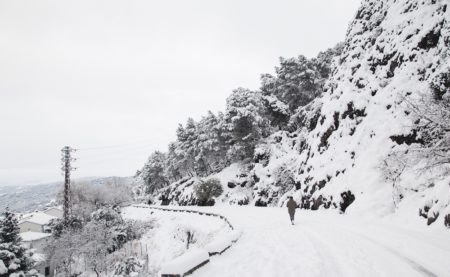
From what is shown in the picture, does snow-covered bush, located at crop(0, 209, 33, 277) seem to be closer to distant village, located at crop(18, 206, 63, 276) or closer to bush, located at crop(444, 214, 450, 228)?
bush, located at crop(444, 214, 450, 228)

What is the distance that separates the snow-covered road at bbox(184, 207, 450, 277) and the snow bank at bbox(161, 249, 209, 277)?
229 mm

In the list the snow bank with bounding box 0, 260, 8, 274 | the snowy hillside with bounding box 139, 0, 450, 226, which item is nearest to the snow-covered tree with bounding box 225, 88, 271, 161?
the snowy hillside with bounding box 139, 0, 450, 226

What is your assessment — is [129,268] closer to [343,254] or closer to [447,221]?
[343,254]

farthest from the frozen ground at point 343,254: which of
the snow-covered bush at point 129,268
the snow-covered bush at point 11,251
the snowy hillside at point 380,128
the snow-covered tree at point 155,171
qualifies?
the snow-covered tree at point 155,171

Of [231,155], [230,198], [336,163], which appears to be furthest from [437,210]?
[231,155]

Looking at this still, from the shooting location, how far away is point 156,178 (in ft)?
275

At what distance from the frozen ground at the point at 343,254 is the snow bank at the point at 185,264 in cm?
23

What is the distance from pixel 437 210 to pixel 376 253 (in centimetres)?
453

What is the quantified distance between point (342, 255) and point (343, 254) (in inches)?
5.6

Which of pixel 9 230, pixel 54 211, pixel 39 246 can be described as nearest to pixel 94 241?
pixel 9 230

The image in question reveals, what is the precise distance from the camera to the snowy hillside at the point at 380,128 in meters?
13.8

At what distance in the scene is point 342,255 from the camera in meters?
8.78

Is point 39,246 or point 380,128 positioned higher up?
point 380,128

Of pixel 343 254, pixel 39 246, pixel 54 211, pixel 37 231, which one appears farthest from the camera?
pixel 54 211
